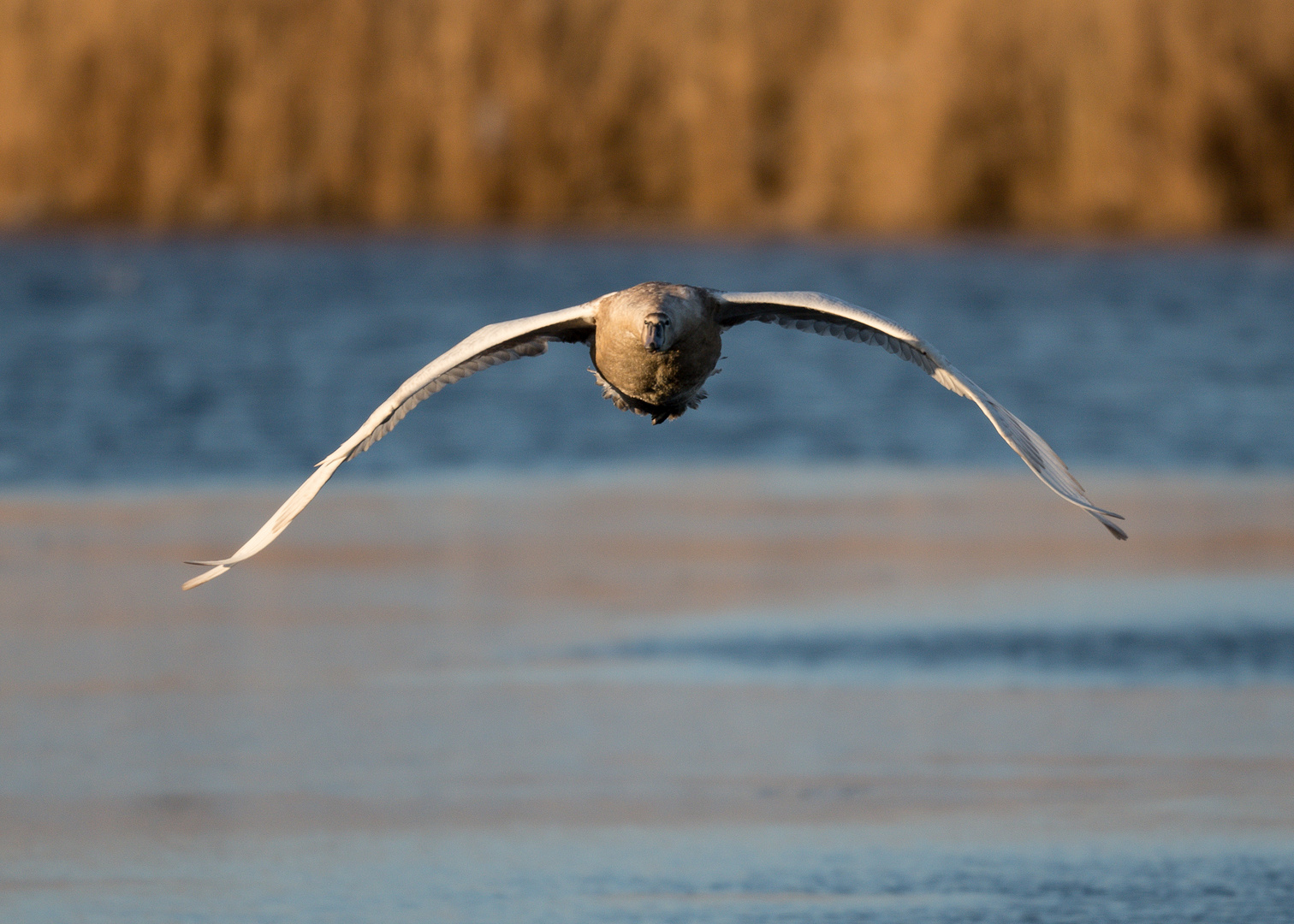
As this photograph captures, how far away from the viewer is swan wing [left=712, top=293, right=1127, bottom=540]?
11430 millimetres

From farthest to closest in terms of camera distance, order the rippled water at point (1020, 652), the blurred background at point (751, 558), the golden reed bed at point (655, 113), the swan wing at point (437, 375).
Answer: the golden reed bed at point (655, 113) → the rippled water at point (1020, 652) → the blurred background at point (751, 558) → the swan wing at point (437, 375)

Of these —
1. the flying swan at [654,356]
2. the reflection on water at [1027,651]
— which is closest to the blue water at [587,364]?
the reflection on water at [1027,651]

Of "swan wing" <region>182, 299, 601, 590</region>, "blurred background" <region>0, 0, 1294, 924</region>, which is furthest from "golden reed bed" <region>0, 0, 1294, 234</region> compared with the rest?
"swan wing" <region>182, 299, 601, 590</region>

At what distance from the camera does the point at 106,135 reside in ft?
224

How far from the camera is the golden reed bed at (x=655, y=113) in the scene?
196 feet

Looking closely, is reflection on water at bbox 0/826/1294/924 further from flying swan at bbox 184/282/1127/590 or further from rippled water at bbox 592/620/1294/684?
rippled water at bbox 592/620/1294/684

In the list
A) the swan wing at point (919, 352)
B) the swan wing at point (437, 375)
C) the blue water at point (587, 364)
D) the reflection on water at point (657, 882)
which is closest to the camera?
the swan wing at point (919, 352)

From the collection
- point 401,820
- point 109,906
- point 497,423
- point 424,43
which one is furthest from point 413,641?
point 424,43

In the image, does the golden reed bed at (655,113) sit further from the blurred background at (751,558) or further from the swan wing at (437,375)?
the swan wing at (437,375)

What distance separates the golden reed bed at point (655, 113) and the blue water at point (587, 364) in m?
2.04

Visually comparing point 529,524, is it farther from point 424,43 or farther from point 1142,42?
point 424,43

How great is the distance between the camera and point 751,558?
70.0 ft

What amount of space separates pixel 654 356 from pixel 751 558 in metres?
9.46

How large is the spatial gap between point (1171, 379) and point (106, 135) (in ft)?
138
